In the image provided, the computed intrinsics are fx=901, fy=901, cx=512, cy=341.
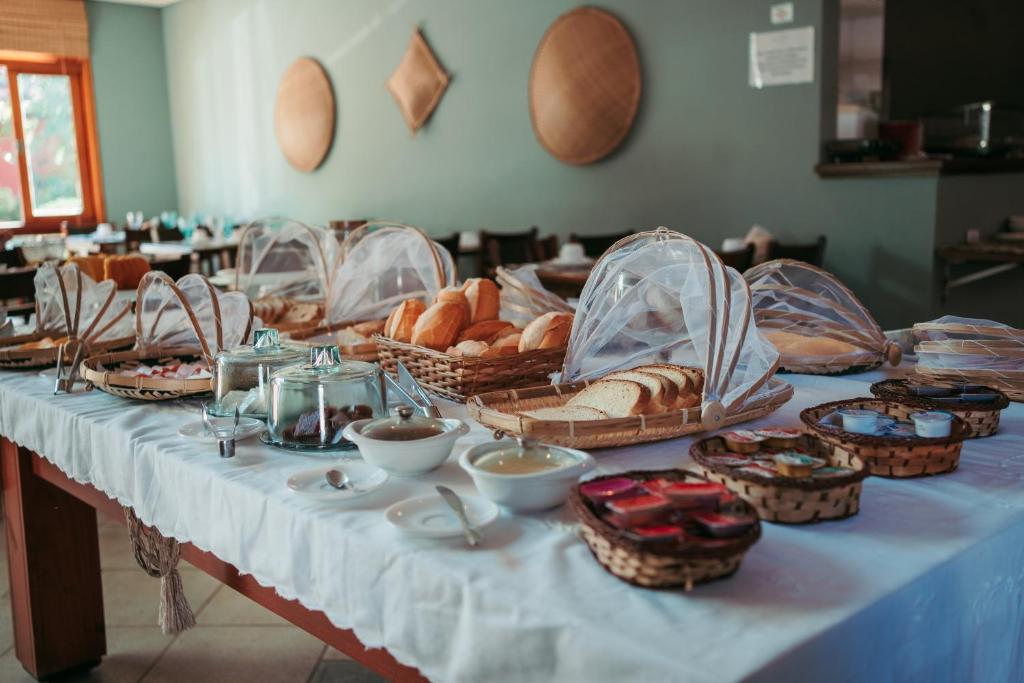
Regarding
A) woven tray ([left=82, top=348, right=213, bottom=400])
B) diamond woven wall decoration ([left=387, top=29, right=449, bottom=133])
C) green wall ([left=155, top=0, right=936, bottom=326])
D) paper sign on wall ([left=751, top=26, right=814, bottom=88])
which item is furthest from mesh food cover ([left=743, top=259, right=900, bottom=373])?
diamond woven wall decoration ([left=387, top=29, right=449, bottom=133])

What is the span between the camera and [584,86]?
495cm

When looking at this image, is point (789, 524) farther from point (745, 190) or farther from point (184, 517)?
point (745, 190)

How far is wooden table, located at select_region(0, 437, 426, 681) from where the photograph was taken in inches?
72.3

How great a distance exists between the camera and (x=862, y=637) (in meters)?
0.73

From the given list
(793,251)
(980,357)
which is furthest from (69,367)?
(793,251)

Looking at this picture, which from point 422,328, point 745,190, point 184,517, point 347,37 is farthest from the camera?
point 347,37

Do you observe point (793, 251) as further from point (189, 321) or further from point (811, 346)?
point (189, 321)

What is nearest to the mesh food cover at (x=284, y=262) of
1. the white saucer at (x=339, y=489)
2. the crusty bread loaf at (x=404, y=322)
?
the crusty bread loaf at (x=404, y=322)

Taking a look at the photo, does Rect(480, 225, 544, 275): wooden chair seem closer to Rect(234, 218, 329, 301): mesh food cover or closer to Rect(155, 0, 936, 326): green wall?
Rect(155, 0, 936, 326): green wall

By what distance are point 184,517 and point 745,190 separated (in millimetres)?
3724

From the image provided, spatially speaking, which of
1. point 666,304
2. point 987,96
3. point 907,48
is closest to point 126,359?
point 666,304

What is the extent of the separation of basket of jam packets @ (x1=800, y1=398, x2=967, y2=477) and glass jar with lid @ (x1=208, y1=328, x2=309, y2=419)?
2.52 feet

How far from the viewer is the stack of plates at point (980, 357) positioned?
1.36 metres

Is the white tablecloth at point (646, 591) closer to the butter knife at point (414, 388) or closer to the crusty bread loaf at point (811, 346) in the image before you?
the butter knife at point (414, 388)
